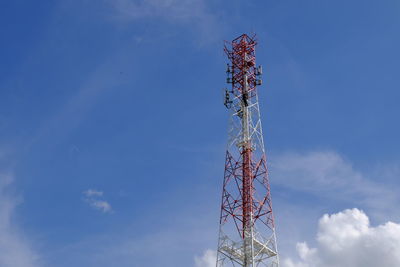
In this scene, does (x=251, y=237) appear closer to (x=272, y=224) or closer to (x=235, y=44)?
(x=272, y=224)

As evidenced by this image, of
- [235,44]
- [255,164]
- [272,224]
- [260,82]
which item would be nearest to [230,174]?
[255,164]

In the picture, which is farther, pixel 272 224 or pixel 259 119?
pixel 259 119

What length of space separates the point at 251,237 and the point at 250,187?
204 inches

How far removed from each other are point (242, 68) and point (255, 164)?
1128cm

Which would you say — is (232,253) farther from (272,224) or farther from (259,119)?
(259,119)

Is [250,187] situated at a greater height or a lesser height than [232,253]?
greater

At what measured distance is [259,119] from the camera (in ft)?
204

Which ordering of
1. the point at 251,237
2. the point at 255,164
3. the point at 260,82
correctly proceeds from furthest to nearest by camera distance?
the point at 260,82 → the point at 255,164 → the point at 251,237

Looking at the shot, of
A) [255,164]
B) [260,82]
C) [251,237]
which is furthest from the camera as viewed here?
[260,82]

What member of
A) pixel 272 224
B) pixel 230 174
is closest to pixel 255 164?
pixel 230 174

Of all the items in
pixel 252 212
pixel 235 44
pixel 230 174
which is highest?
pixel 235 44

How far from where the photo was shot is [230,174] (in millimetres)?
59500

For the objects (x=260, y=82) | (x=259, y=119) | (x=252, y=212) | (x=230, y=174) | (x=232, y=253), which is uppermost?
(x=260, y=82)

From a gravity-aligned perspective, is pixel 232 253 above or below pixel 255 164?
below
